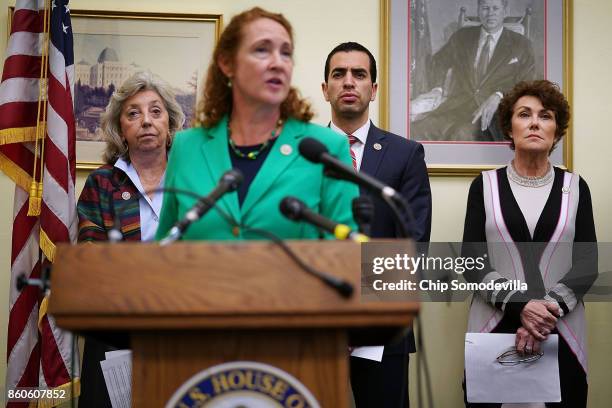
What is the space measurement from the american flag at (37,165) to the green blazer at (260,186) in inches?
64.7

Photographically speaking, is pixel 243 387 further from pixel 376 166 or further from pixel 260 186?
pixel 376 166

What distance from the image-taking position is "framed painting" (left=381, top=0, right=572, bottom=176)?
4.28m

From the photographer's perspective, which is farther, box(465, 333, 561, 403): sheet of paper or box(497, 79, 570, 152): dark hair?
box(497, 79, 570, 152): dark hair

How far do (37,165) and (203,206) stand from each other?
2.30 meters

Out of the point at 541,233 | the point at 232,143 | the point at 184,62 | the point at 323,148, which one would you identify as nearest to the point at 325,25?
the point at 184,62

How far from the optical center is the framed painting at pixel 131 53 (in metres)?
4.22

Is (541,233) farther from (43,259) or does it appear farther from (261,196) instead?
(43,259)

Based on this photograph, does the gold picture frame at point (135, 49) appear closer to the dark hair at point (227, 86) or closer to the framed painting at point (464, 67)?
the framed painting at point (464, 67)

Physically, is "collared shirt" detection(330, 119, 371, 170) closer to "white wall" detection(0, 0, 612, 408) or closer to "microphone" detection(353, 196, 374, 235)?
"white wall" detection(0, 0, 612, 408)

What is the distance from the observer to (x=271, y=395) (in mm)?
1655

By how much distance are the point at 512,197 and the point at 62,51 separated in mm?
2276

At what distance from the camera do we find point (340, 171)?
1.82 metres

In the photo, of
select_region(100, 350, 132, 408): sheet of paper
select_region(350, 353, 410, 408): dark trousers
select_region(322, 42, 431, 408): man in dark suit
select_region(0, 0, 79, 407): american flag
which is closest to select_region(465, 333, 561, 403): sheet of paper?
select_region(322, 42, 431, 408): man in dark suit

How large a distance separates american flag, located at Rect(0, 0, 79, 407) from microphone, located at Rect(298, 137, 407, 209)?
217 cm
